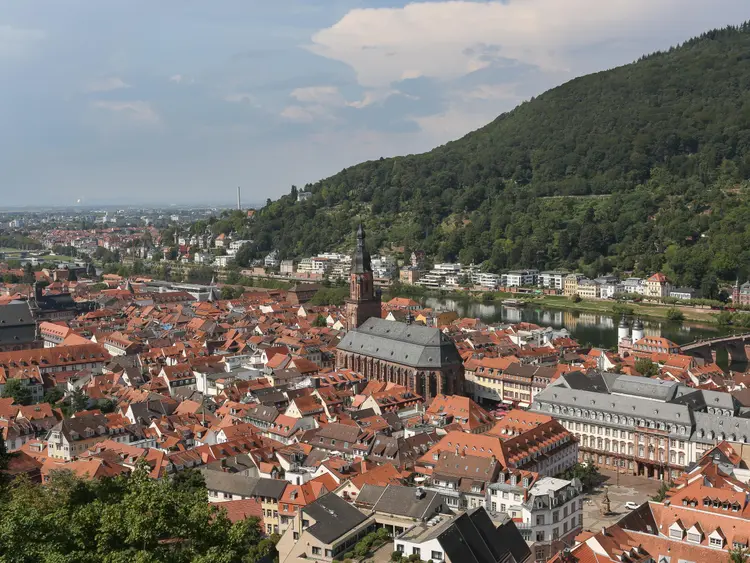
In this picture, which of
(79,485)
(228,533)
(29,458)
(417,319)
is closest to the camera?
(228,533)

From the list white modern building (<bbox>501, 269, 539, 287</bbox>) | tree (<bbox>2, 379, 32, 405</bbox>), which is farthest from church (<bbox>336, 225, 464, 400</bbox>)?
white modern building (<bbox>501, 269, 539, 287</bbox>)

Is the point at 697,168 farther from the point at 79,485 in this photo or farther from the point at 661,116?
the point at 79,485

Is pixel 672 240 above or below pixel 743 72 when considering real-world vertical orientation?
below

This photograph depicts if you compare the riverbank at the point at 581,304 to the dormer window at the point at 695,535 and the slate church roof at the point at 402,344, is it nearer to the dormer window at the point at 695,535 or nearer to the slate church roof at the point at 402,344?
the slate church roof at the point at 402,344

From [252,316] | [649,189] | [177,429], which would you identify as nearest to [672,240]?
[649,189]

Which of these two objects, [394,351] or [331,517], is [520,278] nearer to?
[394,351]

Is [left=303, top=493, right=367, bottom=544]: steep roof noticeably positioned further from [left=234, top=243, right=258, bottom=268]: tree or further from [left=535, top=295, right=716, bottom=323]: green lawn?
[left=234, top=243, right=258, bottom=268]: tree

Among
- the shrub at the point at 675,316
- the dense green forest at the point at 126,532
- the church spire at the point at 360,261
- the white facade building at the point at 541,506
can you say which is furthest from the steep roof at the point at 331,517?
the shrub at the point at 675,316

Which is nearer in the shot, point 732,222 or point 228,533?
point 228,533
